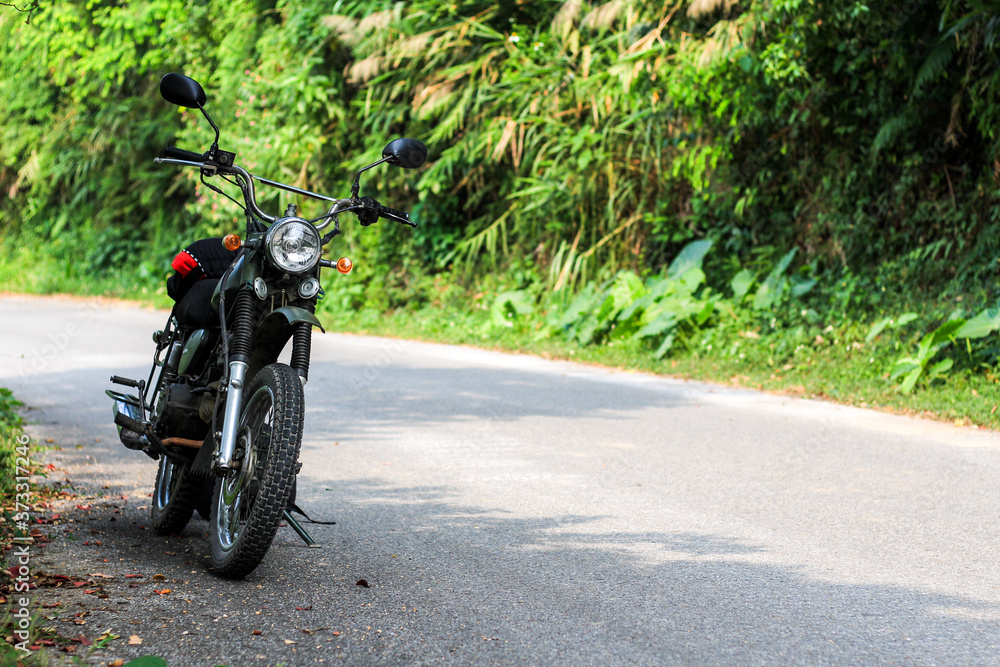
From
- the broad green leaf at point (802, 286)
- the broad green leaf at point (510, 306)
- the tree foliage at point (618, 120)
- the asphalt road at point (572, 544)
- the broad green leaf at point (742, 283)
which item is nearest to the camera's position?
the asphalt road at point (572, 544)

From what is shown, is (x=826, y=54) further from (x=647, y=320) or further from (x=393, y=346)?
(x=393, y=346)

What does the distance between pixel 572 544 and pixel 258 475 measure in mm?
1558

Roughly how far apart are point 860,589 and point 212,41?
2398 centimetres

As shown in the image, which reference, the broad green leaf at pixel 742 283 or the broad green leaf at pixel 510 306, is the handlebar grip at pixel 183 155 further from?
the broad green leaf at pixel 510 306

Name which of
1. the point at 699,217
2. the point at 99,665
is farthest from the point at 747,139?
the point at 99,665

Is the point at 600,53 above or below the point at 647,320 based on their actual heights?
above

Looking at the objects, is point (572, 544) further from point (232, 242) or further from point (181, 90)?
point (181, 90)

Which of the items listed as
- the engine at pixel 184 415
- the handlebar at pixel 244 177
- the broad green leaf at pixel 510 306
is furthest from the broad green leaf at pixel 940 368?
the engine at pixel 184 415

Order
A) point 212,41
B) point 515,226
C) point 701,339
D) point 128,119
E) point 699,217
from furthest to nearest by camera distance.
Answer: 1. point 128,119
2. point 212,41
3. point 515,226
4. point 699,217
5. point 701,339

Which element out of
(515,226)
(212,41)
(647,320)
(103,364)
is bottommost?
(103,364)

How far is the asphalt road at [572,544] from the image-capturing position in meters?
3.49

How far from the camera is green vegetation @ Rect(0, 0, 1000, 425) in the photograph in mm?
10758

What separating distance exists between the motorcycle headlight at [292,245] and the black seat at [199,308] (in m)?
0.78

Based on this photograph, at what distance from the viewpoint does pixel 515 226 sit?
650 inches
